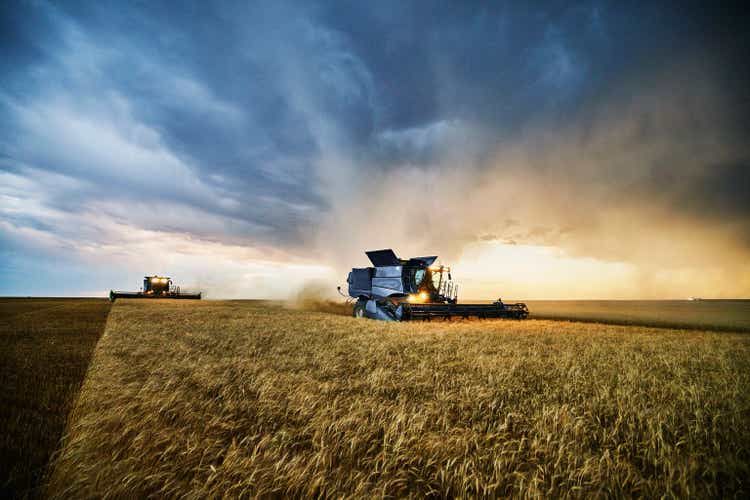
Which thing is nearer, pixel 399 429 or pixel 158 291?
pixel 399 429

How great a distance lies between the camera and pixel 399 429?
11.7 ft

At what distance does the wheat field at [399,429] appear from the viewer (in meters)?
2.62

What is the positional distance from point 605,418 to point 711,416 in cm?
174

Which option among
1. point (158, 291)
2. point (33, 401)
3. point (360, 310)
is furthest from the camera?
point (158, 291)

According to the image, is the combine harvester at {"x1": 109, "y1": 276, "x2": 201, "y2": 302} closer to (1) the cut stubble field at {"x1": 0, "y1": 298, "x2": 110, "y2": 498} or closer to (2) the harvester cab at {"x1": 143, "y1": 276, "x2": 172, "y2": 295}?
(2) the harvester cab at {"x1": 143, "y1": 276, "x2": 172, "y2": 295}

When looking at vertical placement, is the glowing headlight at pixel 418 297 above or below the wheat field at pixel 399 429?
above

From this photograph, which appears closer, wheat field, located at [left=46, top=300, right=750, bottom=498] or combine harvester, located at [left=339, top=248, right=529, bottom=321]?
wheat field, located at [left=46, top=300, right=750, bottom=498]

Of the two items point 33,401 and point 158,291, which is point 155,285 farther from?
point 33,401

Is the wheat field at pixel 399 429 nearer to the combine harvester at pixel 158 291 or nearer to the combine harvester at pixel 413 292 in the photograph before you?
the combine harvester at pixel 413 292

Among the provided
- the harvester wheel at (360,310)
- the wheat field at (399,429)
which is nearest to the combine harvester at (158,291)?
the harvester wheel at (360,310)

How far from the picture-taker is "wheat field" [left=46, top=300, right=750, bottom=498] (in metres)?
2.62

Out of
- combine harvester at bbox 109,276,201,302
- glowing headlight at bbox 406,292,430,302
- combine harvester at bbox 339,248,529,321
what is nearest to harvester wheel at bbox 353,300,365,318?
combine harvester at bbox 339,248,529,321

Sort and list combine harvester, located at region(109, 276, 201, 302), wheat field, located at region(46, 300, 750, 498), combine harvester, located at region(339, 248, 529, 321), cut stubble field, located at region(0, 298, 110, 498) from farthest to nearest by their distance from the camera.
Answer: combine harvester, located at region(109, 276, 201, 302)
combine harvester, located at region(339, 248, 529, 321)
wheat field, located at region(46, 300, 750, 498)
cut stubble field, located at region(0, 298, 110, 498)

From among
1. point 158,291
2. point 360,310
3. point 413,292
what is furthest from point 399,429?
point 158,291
